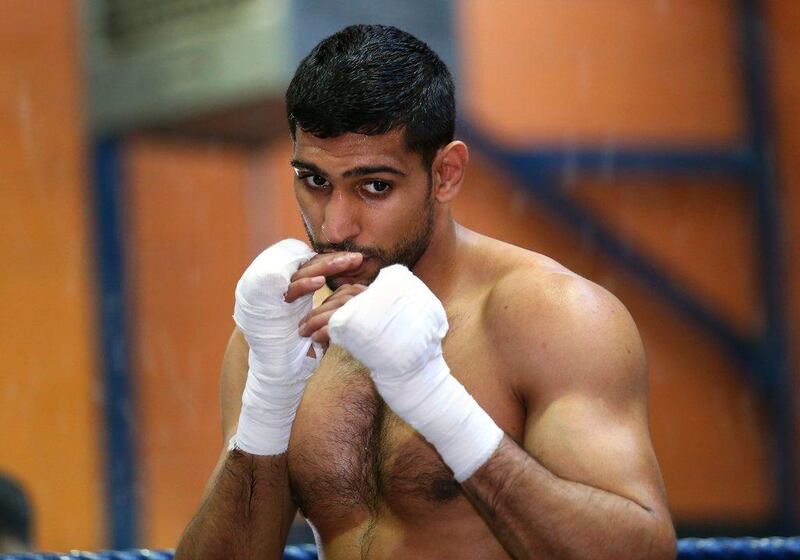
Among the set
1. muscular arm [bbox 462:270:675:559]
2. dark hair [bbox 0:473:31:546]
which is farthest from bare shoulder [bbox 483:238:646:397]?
dark hair [bbox 0:473:31:546]

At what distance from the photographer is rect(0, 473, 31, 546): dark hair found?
3.21 m

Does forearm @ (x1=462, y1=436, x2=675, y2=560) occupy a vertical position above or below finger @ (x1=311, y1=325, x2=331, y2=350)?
below

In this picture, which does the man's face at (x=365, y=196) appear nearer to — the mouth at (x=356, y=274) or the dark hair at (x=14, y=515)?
the mouth at (x=356, y=274)

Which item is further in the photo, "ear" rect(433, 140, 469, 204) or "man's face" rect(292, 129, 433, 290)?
"ear" rect(433, 140, 469, 204)

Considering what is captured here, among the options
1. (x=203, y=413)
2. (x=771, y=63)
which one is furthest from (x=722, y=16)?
(x=203, y=413)

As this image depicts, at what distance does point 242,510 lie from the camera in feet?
7.31

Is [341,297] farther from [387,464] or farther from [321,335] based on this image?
[387,464]

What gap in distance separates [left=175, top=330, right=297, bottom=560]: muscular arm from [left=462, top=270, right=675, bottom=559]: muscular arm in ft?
1.63

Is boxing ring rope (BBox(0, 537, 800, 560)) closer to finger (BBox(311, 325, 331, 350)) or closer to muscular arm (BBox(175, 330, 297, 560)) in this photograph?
muscular arm (BBox(175, 330, 297, 560))

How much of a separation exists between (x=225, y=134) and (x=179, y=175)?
505 mm

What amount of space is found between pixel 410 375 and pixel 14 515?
5.89 feet

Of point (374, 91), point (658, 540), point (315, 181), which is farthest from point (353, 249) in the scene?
point (658, 540)

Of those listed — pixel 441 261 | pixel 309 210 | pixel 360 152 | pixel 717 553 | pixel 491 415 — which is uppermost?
pixel 360 152

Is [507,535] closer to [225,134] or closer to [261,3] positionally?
[261,3]
